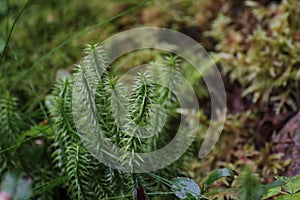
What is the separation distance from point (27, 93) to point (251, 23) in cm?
88

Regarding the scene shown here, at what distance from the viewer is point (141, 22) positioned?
1834 mm

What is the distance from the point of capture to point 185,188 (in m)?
0.90

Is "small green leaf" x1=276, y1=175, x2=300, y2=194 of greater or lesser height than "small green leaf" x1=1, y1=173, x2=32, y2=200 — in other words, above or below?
above

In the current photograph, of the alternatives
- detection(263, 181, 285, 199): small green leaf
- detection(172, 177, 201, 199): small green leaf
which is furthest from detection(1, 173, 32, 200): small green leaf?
detection(263, 181, 285, 199): small green leaf

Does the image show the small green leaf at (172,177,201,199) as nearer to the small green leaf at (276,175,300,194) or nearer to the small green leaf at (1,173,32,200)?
the small green leaf at (276,175,300,194)

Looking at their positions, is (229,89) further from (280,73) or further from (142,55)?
(142,55)

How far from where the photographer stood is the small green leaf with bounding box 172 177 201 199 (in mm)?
898

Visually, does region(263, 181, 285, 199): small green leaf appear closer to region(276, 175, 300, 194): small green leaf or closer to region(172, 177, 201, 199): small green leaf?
region(276, 175, 300, 194): small green leaf

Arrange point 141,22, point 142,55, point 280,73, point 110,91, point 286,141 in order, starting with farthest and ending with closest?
point 141,22 < point 142,55 < point 280,73 < point 286,141 < point 110,91

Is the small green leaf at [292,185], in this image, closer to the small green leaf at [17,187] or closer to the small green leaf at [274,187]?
the small green leaf at [274,187]

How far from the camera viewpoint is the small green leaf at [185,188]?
898mm

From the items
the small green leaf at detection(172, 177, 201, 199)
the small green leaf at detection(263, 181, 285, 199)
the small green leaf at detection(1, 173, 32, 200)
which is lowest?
the small green leaf at detection(1, 173, 32, 200)

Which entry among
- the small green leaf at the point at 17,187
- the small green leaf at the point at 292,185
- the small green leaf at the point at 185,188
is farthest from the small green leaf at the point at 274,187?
the small green leaf at the point at 17,187

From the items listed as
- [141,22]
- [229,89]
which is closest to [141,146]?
[229,89]
